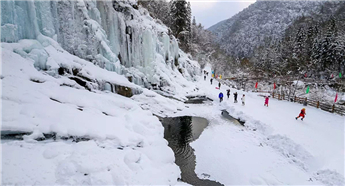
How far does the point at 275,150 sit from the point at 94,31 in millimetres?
15178

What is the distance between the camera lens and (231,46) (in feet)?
354

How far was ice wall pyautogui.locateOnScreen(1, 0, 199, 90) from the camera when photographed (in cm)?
870

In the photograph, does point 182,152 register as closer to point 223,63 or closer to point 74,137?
point 74,137

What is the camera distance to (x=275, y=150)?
9.29 meters

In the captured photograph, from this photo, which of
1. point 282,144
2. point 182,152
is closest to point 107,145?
point 182,152

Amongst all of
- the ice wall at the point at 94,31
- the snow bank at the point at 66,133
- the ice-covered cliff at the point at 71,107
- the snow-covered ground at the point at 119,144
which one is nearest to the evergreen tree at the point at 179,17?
the ice wall at the point at 94,31

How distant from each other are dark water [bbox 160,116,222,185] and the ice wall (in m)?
7.19

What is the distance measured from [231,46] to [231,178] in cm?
11311

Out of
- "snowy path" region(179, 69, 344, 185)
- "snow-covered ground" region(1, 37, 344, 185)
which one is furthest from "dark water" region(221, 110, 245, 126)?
"snow-covered ground" region(1, 37, 344, 185)

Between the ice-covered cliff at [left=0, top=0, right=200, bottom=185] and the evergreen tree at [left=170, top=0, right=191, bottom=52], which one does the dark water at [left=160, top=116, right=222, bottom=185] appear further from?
the evergreen tree at [left=170, top=0, right=191, bottom=52]

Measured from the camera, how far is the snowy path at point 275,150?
23.0 feet

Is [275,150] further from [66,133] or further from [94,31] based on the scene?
[94,31]

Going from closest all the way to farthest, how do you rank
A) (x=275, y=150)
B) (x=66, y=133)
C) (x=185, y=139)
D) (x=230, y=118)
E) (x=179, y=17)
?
(x=66, y=133) < (x=275, y=150) < (x=185, y=139) < (x=230, y=118) < (x=179, y=17)

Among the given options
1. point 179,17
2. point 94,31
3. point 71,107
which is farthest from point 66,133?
point 179,17
